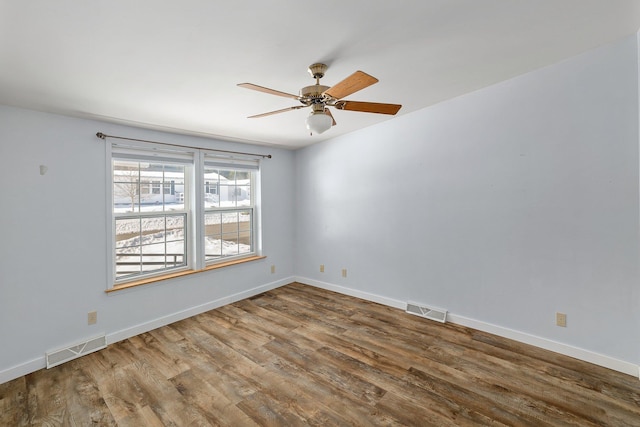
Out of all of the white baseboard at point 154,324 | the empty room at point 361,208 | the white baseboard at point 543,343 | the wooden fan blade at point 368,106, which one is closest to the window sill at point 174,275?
the empty room at point 361,208

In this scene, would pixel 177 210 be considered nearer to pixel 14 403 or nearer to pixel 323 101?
Result: pixel 14 403

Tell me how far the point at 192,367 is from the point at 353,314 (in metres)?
1.84

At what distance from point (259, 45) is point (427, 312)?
10.4 feet

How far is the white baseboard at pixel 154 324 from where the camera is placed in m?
2.29

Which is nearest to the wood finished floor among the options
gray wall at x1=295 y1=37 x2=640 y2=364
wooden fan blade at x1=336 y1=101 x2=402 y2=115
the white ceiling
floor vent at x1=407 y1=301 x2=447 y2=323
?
floor vent at x1=407 y1=301 x2=447 y2=323

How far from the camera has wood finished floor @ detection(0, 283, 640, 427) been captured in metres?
1.82

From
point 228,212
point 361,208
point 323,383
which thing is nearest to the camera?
point 323,383

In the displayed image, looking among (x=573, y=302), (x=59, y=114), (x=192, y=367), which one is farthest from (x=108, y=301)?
(x=573, y=302)

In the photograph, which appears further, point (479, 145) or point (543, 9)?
point (479, 145)

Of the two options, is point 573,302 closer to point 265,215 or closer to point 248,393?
point 248,393

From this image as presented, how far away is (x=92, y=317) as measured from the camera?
8.94ft

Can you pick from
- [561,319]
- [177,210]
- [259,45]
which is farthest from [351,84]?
[177,210]

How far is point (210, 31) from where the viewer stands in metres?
1.54

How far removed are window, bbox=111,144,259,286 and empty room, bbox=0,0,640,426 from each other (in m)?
0.03
